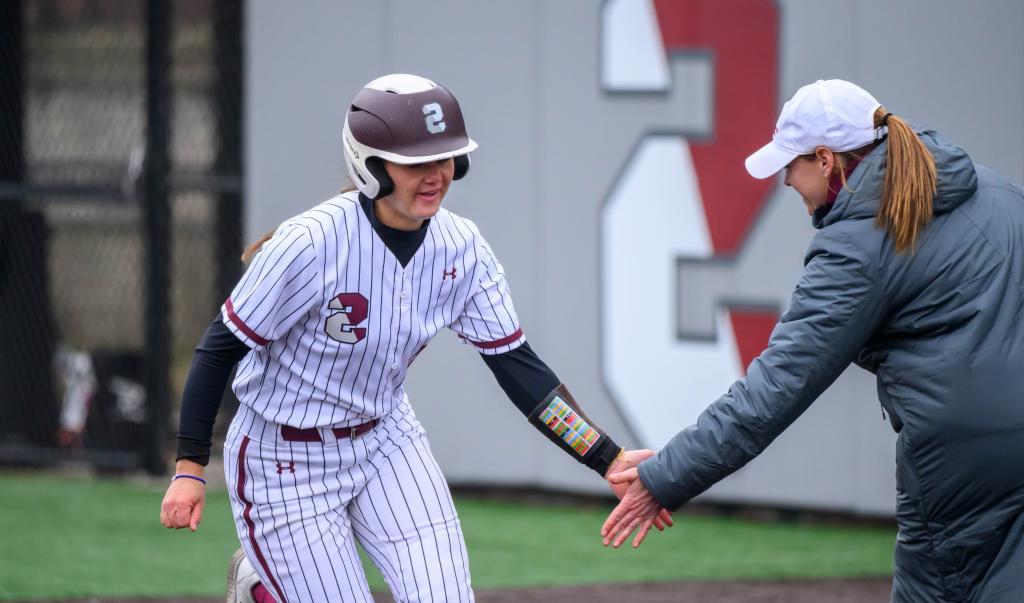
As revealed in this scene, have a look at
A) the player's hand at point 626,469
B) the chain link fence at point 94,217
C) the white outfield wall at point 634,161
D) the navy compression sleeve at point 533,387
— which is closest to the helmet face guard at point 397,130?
the navy compression sleeve at point 533,387

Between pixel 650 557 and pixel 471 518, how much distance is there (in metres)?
1.25

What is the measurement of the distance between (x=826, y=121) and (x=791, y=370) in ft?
1.96

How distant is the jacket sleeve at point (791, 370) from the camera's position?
122 inches

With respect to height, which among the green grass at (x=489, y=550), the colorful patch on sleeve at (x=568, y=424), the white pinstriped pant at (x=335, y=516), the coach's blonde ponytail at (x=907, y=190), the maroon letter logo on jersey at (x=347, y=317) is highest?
the coach's blonde ponytail at (x=907, y=190)

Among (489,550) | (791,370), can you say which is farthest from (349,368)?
(489,550)

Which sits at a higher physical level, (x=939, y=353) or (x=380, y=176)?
(x=380, y=176)

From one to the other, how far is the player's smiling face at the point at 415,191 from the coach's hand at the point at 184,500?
31.5 inches

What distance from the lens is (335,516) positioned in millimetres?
3500

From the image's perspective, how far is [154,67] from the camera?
324 inches

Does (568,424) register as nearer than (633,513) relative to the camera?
No

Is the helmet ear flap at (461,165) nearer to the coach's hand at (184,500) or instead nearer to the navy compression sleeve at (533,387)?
the navy compression sleeve at (533,387)

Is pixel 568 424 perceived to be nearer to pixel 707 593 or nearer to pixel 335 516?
pixel 335 516

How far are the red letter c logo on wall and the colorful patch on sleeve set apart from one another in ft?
11.2

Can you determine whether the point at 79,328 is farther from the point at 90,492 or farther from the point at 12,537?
the point at 12,537
